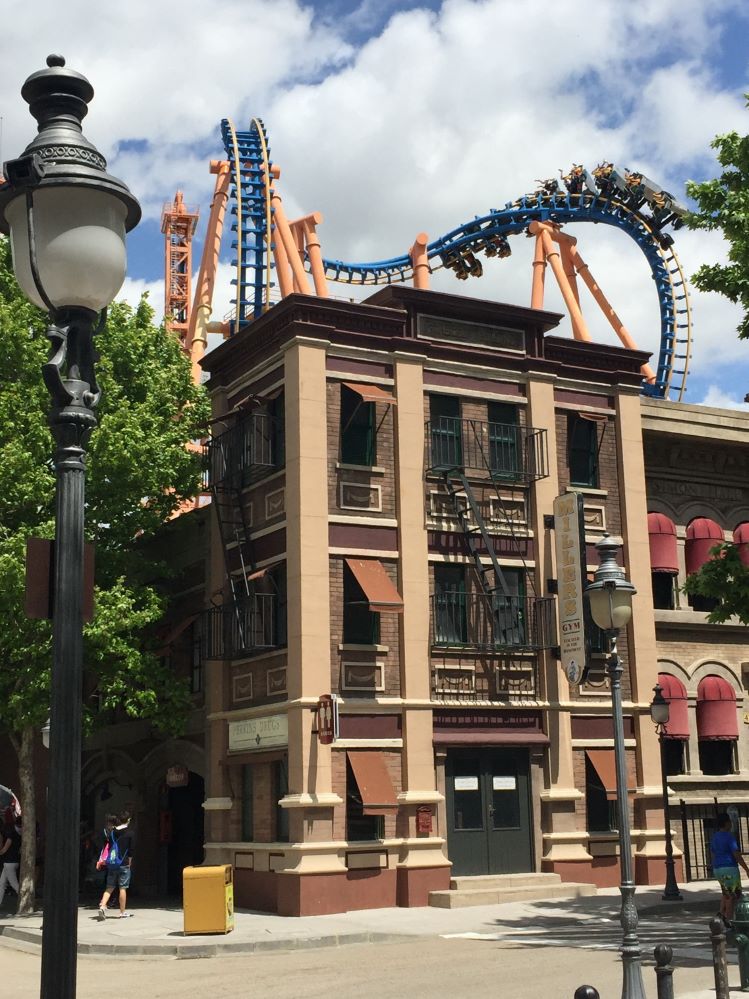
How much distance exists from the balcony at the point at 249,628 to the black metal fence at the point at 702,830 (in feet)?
32.7

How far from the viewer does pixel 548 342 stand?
29938 millimetres

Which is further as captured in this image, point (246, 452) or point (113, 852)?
point (246, 452)

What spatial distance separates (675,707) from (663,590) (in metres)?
3.06

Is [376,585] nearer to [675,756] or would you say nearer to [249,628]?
[249,628]

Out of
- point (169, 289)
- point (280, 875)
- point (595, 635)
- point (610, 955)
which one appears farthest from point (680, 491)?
point (169, 289)

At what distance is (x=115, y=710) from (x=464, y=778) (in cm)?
1157

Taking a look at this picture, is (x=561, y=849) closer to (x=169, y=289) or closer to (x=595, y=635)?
(x=595, y=635)

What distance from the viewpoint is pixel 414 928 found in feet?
70.8

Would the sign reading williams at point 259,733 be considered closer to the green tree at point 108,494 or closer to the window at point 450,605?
the green tree at point 108,494

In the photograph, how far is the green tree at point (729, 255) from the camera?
19500 millimetres

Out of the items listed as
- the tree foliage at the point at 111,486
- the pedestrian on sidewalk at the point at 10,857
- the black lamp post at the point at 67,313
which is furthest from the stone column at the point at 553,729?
the black lamp post at the point at 67,313

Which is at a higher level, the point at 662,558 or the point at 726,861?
the point at 662,558

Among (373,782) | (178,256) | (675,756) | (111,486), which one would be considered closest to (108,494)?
(111,486)

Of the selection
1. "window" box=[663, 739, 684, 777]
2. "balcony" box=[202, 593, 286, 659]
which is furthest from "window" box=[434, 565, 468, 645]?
"window" box=[663, 739, 684, 777]
